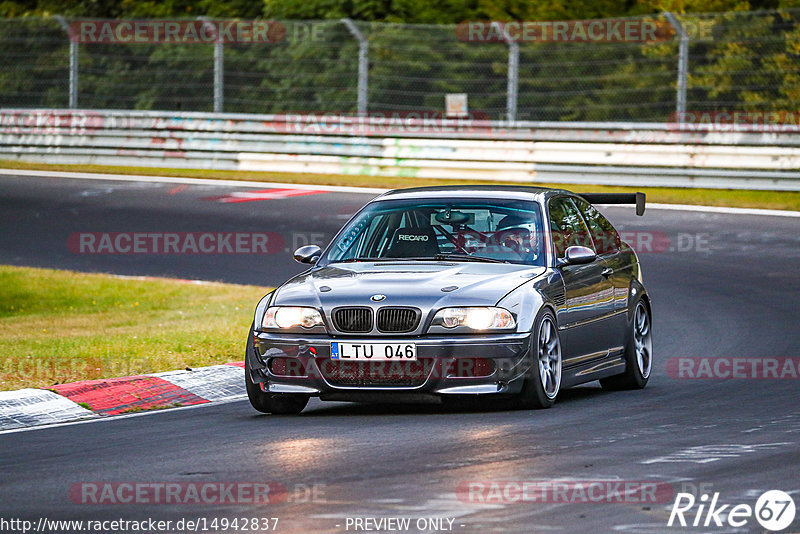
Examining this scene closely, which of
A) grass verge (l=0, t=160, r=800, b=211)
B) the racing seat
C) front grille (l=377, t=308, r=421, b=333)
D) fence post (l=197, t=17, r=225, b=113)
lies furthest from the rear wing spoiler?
fence post (l=197, t=17, r=225, b=113)

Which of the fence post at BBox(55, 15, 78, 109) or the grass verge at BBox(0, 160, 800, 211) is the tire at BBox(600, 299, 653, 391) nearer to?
the grass verge at BBox(0, 160, 800, 211)

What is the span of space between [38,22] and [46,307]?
13304 millimetres

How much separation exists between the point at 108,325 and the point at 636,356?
270 inches

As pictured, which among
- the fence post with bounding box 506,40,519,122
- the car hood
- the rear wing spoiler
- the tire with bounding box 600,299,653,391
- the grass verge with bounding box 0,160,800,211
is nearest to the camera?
the car hood

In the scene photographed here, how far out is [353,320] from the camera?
9.33 metres

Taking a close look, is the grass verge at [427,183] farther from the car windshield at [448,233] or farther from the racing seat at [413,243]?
the racing seat at [413,243]

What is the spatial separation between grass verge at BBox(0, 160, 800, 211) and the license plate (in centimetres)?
1495

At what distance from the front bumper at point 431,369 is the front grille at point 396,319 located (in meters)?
0.06

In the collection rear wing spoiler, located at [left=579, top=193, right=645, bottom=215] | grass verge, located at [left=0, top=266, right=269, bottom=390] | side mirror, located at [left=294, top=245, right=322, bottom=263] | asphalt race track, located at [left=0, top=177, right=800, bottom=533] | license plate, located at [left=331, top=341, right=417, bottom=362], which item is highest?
rear wing spoiler, located at [left=579, top=193, right=645, bottom=215]

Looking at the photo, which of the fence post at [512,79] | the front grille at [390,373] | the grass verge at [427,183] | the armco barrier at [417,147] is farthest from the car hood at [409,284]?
the fence post at [512,79]

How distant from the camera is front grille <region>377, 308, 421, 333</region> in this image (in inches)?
364

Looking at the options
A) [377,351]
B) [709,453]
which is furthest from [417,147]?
[709,453]

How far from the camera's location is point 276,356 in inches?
375

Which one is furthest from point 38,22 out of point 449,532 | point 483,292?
point 449,532
